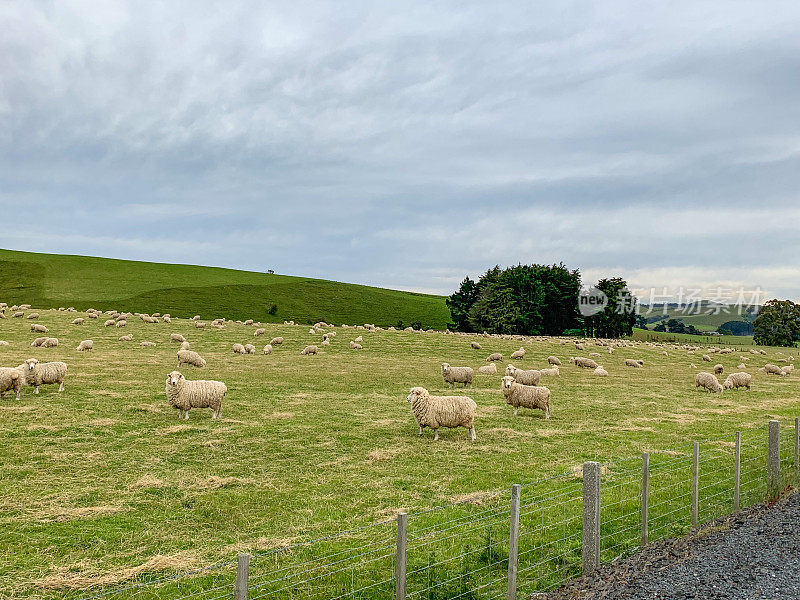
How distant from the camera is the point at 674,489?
12672 mm

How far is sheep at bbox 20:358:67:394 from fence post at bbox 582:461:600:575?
71.6 feet

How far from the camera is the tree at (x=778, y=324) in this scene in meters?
111

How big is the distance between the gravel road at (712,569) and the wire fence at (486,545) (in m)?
0.40

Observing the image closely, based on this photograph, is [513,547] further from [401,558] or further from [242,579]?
[242,579]

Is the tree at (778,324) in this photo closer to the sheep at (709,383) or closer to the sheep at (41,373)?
the sheep at (709,383)

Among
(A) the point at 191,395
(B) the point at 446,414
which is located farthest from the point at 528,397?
(A) the point at 191,395

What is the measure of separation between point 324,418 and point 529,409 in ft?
28.7

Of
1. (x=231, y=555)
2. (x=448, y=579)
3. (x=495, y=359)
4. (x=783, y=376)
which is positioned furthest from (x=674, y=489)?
(x=783, y=376)

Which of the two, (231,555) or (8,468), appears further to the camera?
(8,468)

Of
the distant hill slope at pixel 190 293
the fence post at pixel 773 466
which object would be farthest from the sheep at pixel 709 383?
the distant hill slope at pixel 190 293

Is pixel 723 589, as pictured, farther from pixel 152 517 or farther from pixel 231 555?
pixel 152 517

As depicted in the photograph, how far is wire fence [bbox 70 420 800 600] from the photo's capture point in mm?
7520

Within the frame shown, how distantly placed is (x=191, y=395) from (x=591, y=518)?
15.0 m

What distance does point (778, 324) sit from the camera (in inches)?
4444
